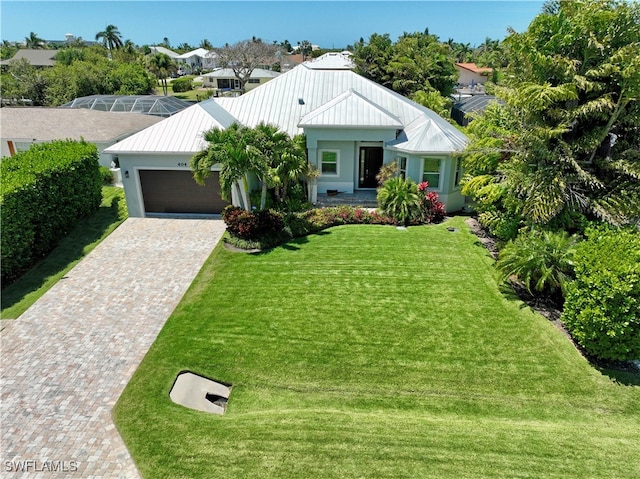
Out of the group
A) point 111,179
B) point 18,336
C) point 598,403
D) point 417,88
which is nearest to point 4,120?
point 111,179

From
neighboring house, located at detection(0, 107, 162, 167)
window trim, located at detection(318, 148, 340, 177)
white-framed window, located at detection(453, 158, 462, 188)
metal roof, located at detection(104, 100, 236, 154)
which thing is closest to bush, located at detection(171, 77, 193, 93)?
neighboring house, located at detection(0, 107, 162, 167)

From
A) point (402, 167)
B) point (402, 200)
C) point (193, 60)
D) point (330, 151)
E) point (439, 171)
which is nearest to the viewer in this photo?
point (402, 200)

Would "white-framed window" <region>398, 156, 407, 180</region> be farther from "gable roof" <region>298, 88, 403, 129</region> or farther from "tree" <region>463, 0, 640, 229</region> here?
"tree" <region>463, 0, 640, 229</region>

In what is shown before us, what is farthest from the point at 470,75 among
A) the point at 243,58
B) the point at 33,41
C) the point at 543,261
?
the point at 33,41

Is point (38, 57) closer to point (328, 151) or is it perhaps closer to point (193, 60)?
point (193, 60)

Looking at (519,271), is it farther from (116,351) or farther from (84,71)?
(84,71)

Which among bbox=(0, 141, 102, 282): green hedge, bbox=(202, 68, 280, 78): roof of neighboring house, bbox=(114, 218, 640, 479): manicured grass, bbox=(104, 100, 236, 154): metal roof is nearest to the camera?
bbox=(114, 218, 640, 479): manicured grass
